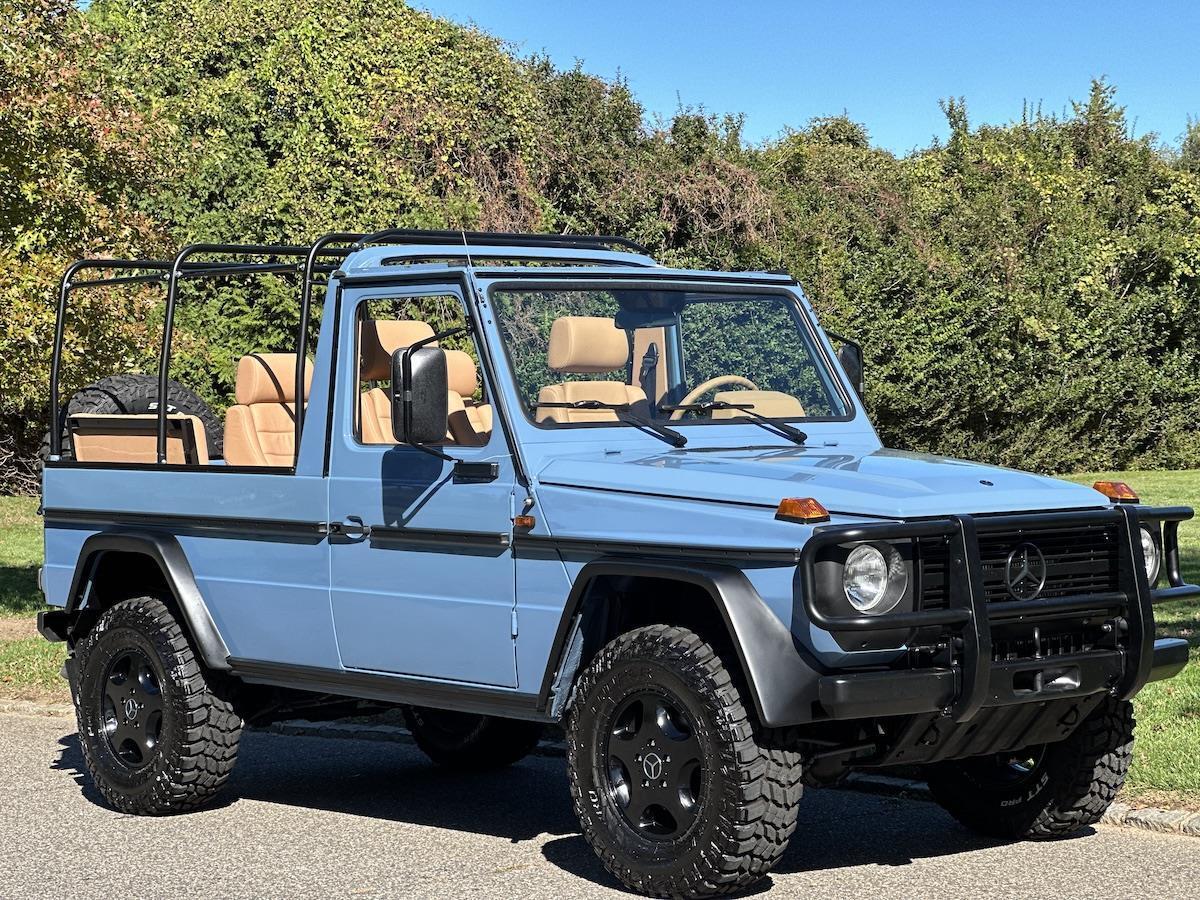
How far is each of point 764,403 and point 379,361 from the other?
5.18ft

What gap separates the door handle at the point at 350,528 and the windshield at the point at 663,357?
33.6 inches

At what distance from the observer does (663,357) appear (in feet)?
24.0

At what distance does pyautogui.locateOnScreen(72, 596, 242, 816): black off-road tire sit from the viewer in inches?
305

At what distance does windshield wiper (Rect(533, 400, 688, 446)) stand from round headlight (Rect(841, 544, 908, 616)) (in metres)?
1.28

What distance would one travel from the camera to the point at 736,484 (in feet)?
19.7

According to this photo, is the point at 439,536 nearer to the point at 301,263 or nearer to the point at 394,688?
the point at 394,688

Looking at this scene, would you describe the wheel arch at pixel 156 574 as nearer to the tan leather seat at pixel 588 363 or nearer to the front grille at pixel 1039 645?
the tan leather seat at pixel 588 363

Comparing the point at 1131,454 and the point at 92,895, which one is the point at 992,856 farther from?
the point at 1131,454

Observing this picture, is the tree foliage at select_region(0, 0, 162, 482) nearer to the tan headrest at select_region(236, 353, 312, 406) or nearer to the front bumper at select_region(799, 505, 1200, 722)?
the tan headrest at select_region(236, 353, 312, 406)

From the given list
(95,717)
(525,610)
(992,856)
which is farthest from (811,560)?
(95,717)

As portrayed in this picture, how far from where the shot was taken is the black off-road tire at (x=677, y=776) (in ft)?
19.0

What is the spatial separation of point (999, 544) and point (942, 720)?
600 millimetres

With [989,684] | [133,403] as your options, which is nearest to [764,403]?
[989,684]

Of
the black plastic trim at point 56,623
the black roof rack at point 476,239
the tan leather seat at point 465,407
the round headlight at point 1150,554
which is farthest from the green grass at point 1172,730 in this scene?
the black plastic trim at point 56,623
